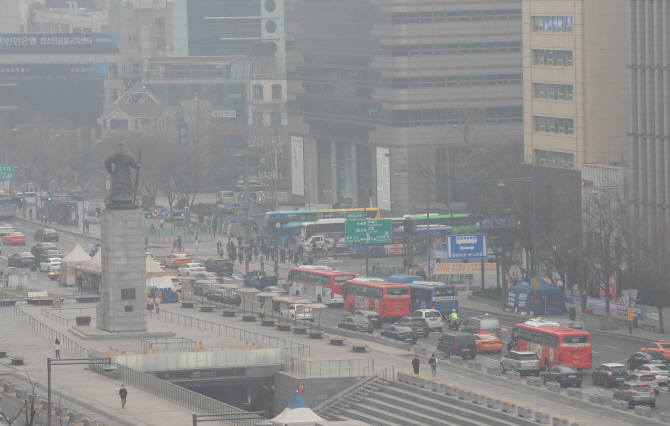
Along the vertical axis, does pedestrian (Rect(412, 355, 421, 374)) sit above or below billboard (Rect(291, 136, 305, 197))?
below

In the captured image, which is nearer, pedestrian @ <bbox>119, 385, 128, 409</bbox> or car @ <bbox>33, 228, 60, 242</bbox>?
pedestrian @ <bbox>119, 385, 128, 409</bbox>

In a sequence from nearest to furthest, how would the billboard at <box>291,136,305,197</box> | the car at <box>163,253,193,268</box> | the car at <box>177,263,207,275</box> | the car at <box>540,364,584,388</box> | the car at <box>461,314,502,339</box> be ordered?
1. the car at <box>540,364,584,388</box>
2. the car at <box>461,314,502,339</box>
3. the car at <box>177,263,207,275</box>
4. the car at <box>163,253,193,268</box>
5. the billboard at <box>291,136,305,197</box>

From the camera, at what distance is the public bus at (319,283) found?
295ft

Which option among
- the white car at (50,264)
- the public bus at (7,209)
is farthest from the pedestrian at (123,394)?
the public bus at (7,209)

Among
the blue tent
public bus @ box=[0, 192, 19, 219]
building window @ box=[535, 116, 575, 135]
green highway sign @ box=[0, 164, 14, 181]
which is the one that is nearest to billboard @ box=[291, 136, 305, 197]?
public bus @ box=[0, 192, 19, 219]

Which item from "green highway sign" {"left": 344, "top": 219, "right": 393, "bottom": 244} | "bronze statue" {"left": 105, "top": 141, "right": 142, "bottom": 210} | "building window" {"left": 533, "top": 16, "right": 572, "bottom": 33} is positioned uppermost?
"building window" {"left": 533, "top": 16, "right": 572, "bottom": 33}

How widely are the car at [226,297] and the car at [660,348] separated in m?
34.0

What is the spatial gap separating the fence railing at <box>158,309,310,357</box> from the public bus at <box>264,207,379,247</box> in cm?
3947

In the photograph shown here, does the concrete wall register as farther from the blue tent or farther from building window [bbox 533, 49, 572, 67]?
building window [bbox 533, 49, 572, 67]

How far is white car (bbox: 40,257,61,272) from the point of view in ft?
364

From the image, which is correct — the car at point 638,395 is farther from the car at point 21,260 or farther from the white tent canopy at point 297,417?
the car at point 21,260

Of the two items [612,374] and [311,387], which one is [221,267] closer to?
[311,387]

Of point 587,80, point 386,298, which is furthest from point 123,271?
point 587,80

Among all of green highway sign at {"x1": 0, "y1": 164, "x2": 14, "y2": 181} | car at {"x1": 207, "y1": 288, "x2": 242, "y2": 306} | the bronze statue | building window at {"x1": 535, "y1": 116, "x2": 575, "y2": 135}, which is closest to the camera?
the bronze statue
